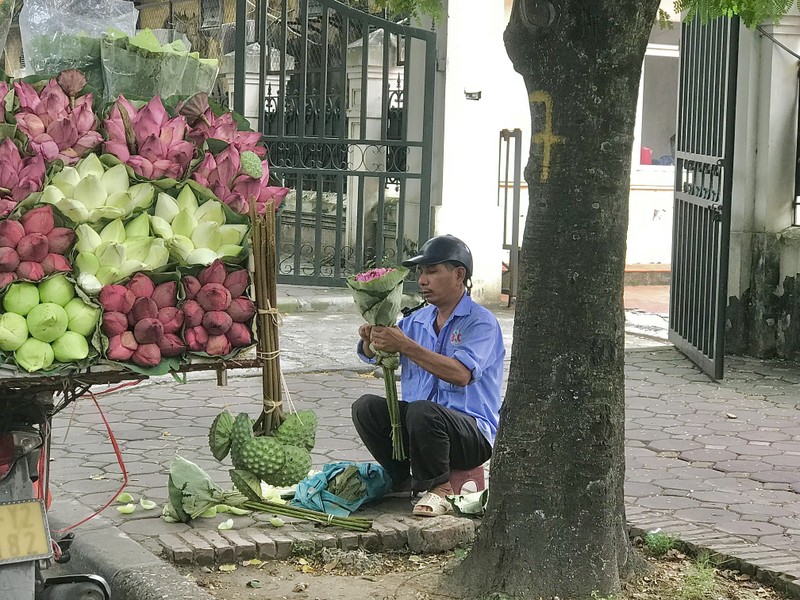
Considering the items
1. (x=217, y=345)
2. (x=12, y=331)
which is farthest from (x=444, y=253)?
(x=12, y=331)

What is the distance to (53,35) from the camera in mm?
3918

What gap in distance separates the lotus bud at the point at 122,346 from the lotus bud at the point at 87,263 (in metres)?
0.21

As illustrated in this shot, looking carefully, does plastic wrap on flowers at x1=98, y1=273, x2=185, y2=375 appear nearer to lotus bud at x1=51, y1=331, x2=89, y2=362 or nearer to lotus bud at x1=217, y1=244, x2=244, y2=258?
lotus bud at x1=51, y1=331, x2=89, y2=362

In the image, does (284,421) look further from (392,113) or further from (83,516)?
(392,113)

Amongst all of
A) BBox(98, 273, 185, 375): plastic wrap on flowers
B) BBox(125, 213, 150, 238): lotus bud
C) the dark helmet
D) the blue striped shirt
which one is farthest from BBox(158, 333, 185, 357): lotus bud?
the dark helmet

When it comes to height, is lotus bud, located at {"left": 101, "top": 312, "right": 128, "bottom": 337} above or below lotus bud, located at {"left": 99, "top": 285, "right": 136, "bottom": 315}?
below

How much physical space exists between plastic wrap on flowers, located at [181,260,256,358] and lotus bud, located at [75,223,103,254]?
27cm

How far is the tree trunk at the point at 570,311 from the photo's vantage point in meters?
3.79

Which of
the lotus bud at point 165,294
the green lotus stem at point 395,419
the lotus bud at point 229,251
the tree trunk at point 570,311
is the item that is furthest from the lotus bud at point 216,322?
the green lotus stem at point 395,419

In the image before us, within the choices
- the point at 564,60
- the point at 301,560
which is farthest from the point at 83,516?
the point at 564,60

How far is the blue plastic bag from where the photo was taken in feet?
15.4

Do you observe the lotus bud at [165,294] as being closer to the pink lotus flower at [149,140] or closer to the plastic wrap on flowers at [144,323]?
the plastic wrap on flowers at [144,323]

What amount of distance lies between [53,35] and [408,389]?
80.1 inches

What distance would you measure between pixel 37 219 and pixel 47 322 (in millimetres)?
303
